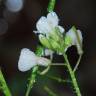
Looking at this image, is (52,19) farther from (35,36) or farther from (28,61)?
(35,36)

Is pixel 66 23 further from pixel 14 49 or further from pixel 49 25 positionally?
pixel 49 25

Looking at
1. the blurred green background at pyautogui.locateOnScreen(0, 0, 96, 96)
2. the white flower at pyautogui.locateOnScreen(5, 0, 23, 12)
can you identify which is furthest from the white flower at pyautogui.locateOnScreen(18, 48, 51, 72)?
the white flower at pyautogui.locateOnScreen(5, 0, 23, 12)

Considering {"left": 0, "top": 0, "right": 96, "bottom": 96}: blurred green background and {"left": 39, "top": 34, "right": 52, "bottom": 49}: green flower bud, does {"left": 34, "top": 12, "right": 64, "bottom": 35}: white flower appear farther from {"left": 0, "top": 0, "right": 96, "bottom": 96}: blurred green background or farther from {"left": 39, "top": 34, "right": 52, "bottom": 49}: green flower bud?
{"left": 0, "top": 0, "right": 96, "bottom": 96}: blurred green background

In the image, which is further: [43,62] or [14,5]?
[14,5]

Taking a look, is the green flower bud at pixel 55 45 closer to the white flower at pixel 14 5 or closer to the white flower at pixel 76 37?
the white flower at pixel 76 37

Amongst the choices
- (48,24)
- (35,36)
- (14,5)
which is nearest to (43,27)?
(48,24)

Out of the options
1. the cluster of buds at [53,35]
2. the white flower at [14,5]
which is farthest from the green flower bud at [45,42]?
the white flower at [14,5]

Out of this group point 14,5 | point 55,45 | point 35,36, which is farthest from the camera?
point 14,5

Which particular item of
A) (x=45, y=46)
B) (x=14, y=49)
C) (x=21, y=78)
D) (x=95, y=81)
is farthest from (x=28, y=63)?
(x=14, y=49)

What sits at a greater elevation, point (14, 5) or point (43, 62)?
point (43, 62)
